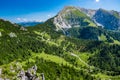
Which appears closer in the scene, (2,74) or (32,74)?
(2,74)

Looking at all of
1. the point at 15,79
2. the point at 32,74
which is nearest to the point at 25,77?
the point at 32,74

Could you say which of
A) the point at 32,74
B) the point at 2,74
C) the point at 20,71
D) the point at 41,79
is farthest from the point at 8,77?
the point at 41,79

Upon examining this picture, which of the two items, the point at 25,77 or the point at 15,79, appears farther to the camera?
the point at 25,77

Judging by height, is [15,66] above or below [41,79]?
above

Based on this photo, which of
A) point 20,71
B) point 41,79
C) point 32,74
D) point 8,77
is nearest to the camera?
point 8,77

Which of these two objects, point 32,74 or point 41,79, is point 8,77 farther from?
point 41,79

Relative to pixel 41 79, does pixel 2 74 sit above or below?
above

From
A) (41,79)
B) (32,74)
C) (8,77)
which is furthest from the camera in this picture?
(41,79)

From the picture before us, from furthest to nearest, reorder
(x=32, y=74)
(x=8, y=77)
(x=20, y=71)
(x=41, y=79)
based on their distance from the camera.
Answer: (x=41, y=79), (x=32, y=74), (x=20, y=71), (x=8, y=77)

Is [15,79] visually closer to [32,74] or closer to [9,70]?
[9,70]
